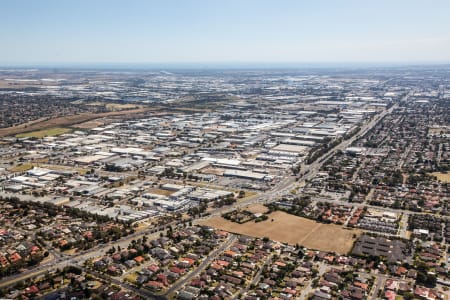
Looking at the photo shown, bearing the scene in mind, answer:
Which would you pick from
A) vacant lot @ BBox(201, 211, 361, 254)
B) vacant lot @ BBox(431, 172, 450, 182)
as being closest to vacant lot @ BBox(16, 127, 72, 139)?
vacant lot @ BBox(201, 211, 361, 254)

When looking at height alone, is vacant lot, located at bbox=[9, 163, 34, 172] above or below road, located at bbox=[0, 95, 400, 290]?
below

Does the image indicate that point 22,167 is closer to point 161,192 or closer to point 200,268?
point 161,192

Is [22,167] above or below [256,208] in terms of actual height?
below

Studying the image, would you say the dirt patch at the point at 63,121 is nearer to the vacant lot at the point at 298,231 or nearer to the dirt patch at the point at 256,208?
the dirt patch at the point at 256,208

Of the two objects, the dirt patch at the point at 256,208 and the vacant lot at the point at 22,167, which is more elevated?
the dirt patch at the point at 256,208

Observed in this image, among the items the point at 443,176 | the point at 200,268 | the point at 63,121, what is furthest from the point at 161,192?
the point at 63,121

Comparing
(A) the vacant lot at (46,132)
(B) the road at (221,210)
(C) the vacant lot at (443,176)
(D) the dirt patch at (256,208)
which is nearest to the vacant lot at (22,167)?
(A) the vacant lot at (46,132)

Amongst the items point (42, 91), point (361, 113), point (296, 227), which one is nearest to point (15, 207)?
point (296, 227)

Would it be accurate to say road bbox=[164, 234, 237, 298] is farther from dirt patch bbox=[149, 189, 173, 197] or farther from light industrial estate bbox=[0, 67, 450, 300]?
dirt patch bbox=[149, 189, 173, 197]
